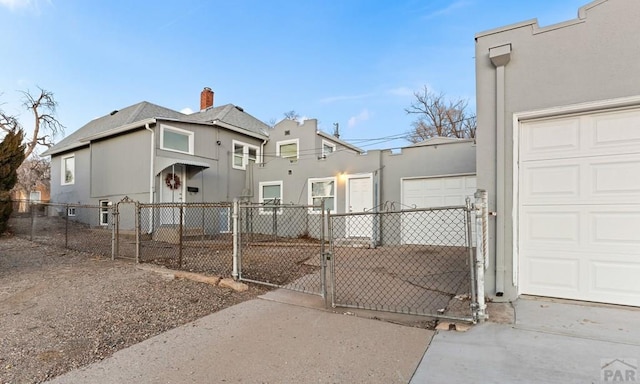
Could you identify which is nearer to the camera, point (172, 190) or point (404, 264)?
point (404, 264)

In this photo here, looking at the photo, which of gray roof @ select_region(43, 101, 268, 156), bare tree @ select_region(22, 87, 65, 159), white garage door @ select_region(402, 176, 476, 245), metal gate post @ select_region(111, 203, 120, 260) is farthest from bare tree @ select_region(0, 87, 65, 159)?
white garage door @ select_region(402, 176, 476, 245)

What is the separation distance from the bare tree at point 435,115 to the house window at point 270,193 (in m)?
14.7

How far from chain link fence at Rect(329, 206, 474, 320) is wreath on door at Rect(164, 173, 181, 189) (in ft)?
20.7

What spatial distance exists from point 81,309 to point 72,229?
10.2 m

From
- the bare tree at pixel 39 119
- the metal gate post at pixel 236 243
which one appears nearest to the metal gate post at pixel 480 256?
the metal gate post at pixel 236 243

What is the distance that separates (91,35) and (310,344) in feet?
42.9

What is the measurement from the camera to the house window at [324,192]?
38.7 feet

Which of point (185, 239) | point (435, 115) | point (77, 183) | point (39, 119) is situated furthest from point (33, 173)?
point (435, 115)

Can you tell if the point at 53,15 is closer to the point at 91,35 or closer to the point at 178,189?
the point at 91,35

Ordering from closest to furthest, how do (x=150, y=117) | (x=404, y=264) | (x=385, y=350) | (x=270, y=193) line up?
1. (x=385, y=350)
2. (x=404, y=264)
3. (x=150, y=117)
4. (x=270, y=193)

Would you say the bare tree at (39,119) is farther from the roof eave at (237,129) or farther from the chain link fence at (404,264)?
the chain link fence at (404,264)

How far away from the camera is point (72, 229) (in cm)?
1191

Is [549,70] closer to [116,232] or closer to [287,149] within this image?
[116,232]

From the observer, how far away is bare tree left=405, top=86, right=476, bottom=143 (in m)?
24.2
